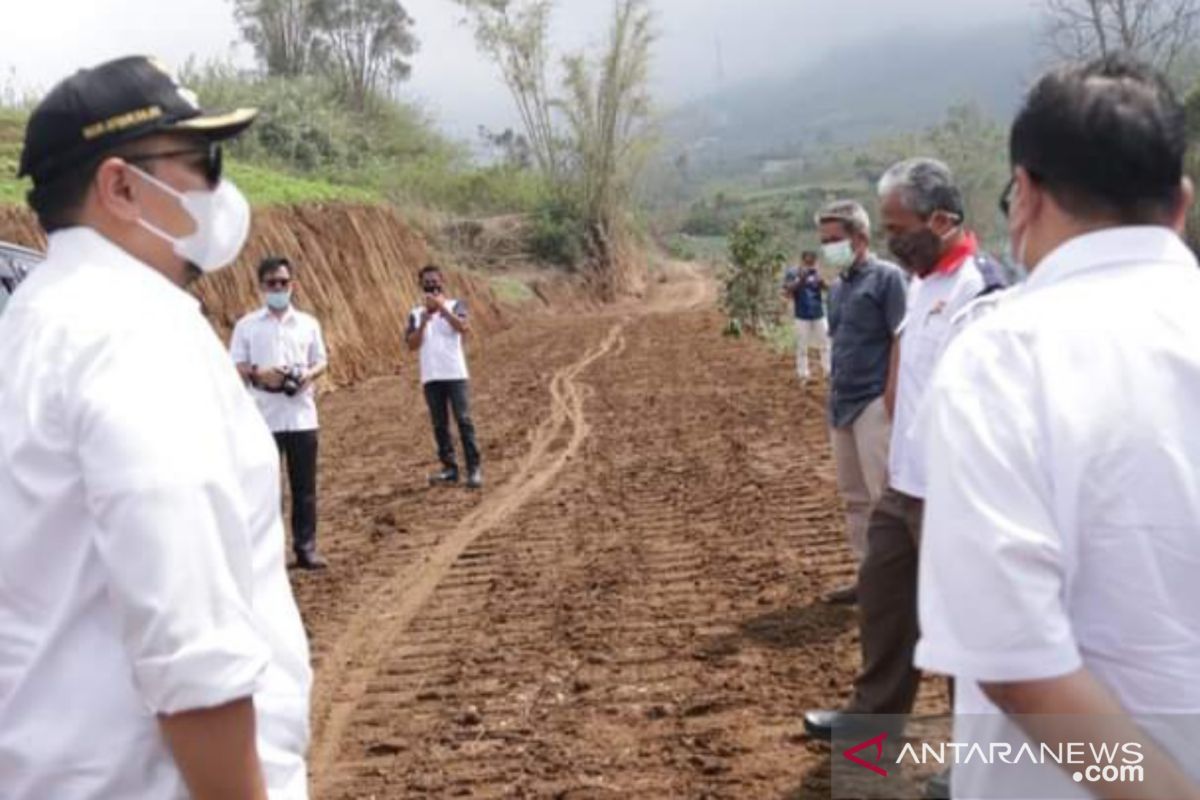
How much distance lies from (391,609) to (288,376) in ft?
5.41

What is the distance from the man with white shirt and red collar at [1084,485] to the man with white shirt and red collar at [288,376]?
6106 millimetres

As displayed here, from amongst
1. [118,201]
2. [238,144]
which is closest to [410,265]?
[238,144]

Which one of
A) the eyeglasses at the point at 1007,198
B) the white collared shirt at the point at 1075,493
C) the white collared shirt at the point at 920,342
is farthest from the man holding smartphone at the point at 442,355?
the white collared shirt at the point at 1075,493

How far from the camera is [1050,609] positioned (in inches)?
58.8

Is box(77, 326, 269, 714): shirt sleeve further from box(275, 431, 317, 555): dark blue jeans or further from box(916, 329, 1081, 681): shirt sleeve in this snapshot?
box(275, 431, 317, 555): dark blue jeans

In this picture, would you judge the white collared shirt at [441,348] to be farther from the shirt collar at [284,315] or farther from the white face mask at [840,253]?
the white face mask at [840,253]

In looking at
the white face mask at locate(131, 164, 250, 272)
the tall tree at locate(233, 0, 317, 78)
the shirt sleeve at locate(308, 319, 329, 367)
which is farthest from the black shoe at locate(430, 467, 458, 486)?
the tall tree at locate(233, 0, 317, 78)

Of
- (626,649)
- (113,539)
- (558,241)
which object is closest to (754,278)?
(626,649)

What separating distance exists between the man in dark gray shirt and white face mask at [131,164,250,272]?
3775 millimetres

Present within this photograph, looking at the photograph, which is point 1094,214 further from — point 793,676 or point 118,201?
point 793,676

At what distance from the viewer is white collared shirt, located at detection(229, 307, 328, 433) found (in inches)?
288

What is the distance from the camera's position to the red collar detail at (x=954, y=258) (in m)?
4.10

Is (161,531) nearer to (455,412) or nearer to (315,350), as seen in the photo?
(315,350)

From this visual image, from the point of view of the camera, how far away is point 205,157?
6.08ft
